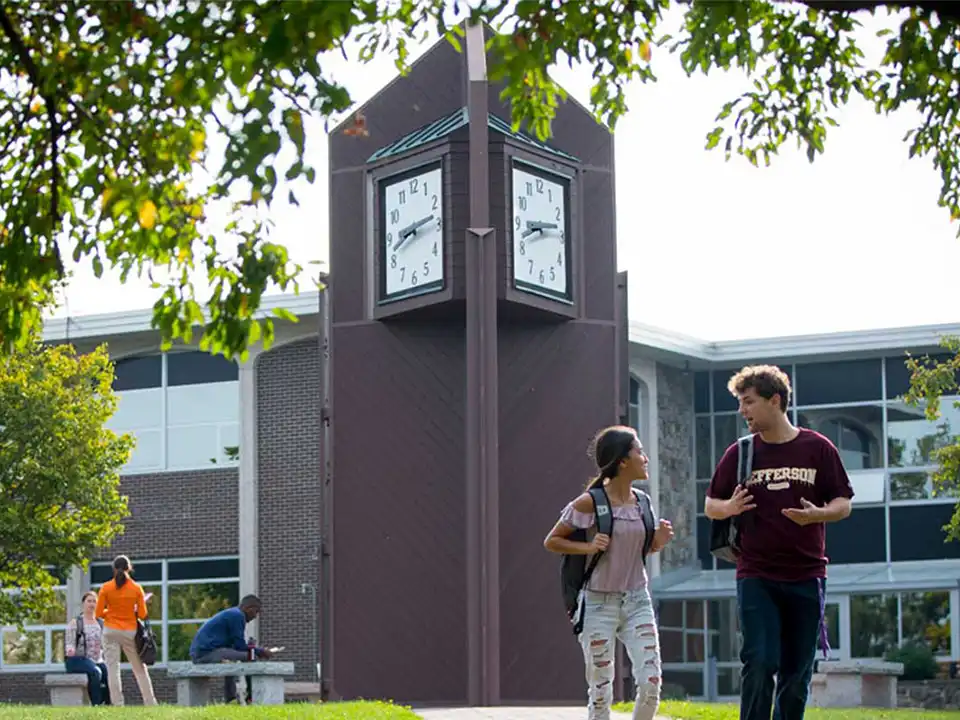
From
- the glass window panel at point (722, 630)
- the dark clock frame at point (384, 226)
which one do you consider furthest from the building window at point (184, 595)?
the dark clock frame at point (384, 226)

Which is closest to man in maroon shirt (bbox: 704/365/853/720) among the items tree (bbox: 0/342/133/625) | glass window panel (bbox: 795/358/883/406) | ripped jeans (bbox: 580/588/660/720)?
ripped jeans (bbox: 580/588/660/720)

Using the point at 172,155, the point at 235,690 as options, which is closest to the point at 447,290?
the point at 235,690

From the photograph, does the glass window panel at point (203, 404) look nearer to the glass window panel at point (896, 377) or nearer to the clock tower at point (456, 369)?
the glass window panel at point (896, 377)

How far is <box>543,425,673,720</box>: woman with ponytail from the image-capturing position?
9.30 m

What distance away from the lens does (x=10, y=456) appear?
28141 mm

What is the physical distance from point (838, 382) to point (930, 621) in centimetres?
512

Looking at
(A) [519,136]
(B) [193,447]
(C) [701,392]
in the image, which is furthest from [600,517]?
Result: (C) [701,392]

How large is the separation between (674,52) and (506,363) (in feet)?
22.8

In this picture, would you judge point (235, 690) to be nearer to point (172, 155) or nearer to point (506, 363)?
point (506, 363)

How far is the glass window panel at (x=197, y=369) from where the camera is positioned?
Result: 36.9 m

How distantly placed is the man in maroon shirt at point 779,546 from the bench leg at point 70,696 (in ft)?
49.8

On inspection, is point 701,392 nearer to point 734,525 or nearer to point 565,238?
point 565,238

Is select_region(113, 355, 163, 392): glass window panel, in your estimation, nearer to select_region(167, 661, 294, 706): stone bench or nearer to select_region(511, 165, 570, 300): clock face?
select_region(167, 661, 294, 706): stone bench

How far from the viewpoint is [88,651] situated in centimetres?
2184
